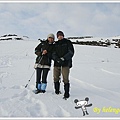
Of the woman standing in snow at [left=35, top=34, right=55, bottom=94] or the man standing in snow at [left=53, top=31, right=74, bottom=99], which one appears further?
the woman standing in snow at [left=35, top=34, right=55, bottom=94]

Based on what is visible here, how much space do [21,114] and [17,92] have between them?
1.79 meters

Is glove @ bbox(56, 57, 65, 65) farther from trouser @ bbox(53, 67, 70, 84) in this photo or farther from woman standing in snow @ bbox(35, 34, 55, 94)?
woman standing in snow @ bbox(35, 34, 55, 94)

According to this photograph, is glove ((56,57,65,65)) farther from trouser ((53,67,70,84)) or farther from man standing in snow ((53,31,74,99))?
trouser ((53,67,70,84))

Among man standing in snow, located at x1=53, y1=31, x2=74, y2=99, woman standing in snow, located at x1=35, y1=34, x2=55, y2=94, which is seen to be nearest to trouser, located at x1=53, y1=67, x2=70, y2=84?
man standing in snow, located at x1=53, y1=31, x2=74, y2=99

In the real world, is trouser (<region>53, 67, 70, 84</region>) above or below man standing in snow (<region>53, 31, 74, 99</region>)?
below

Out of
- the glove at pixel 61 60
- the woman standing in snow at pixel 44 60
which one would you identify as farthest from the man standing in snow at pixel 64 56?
the woman standing in snow at pixel 44 60

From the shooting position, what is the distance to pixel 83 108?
13.9 feet

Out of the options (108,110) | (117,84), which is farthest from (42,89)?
(117,84)

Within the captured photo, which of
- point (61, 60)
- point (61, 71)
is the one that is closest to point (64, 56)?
point (61, 60)

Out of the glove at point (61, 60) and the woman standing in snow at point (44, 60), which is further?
the woman standing in snow at point (44, 60)

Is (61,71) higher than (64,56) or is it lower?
lower

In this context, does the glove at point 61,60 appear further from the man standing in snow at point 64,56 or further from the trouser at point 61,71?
the trouser at point 61,71

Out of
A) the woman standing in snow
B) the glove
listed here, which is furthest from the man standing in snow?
the woman standing in snow

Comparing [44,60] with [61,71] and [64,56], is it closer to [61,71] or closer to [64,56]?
[61,71]
